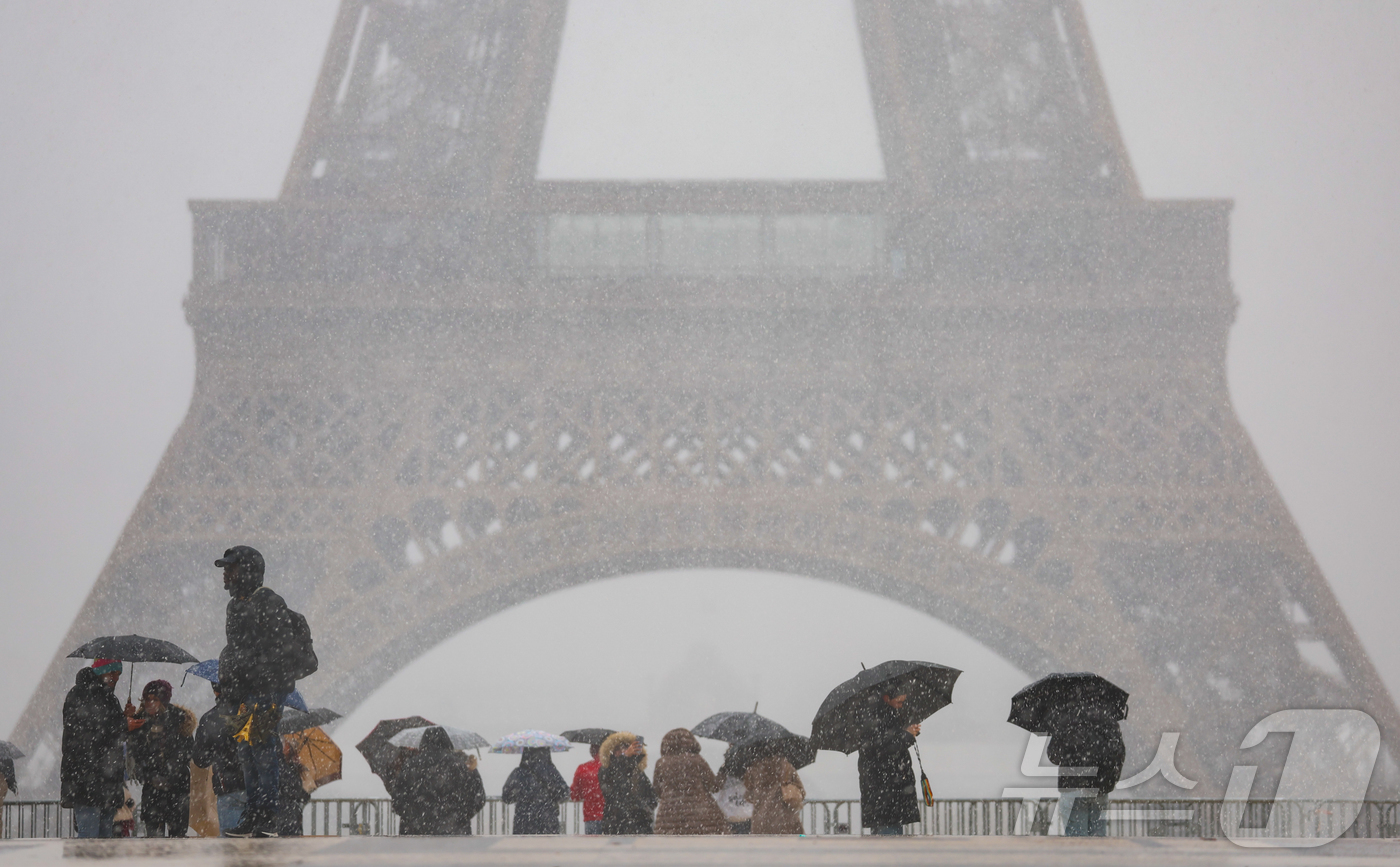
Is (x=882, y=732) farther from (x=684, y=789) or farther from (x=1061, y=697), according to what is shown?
(x=684, y=789)

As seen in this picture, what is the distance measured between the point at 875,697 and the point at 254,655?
8.73 feet

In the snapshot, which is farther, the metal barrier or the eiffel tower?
the eiffel tower

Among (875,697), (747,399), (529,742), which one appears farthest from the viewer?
(747,399)

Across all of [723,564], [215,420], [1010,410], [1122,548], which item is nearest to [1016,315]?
[1010,410]

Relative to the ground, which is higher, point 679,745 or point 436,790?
point 679,745

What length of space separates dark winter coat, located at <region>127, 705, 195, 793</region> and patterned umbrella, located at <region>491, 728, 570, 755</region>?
224 cm

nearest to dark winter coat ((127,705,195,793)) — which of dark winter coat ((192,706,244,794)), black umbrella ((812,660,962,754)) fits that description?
dark winter coat ((192,706,244,794))

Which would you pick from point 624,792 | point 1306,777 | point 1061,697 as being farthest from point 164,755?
point 1306,777

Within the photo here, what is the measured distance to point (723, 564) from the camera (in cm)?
1789

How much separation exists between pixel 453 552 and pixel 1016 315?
769 centimetres

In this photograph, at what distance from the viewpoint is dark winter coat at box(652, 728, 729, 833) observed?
6.17 m

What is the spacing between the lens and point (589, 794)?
7.57 meters

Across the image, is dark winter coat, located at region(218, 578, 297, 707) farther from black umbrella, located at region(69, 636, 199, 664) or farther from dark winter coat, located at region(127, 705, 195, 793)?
black umbrella, located at region(69, 636, 199, 664)

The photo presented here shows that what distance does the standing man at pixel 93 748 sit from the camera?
19.0 feet
